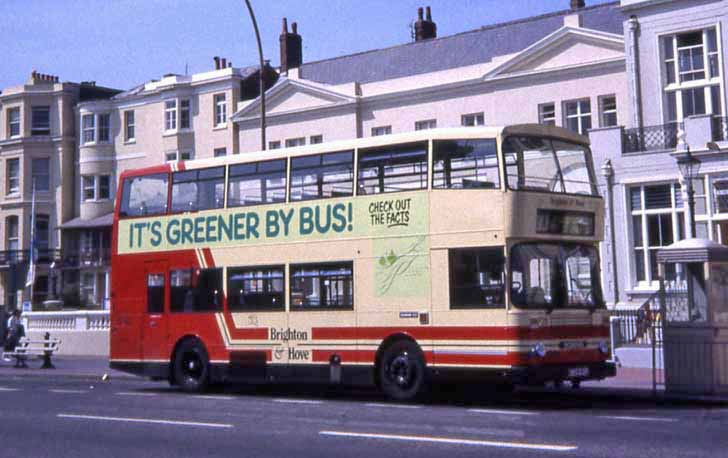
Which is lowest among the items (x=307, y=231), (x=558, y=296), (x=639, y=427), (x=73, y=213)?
(x=639, y=427)

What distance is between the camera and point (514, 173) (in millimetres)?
16594

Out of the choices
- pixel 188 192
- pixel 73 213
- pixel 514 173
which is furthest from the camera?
pixel 73 213

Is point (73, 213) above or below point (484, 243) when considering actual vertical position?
above

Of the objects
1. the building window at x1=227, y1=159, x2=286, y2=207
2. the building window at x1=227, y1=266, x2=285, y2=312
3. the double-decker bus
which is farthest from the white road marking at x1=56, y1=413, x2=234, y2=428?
the building window at x1=227, y1=159, x2=286, y2=207

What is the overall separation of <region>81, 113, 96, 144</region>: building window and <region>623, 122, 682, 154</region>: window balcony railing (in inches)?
1359

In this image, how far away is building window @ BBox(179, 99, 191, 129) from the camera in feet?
176

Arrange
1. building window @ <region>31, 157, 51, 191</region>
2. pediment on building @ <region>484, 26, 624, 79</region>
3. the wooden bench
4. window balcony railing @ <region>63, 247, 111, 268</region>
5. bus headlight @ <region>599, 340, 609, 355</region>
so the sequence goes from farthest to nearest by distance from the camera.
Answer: building window @ <region>31, 157, 51, 191</region>, window balcony railing @ <region>63, 247, 111, 268</region>, pediment on building @ <region>484, 26, 624, 79</region>, the wooden bench, bus headlight @ <region>599, 340, 609, 355</region>

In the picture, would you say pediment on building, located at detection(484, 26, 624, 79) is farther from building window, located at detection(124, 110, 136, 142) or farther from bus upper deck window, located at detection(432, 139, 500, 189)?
building window, located at detection(124, 110, 136, 142)

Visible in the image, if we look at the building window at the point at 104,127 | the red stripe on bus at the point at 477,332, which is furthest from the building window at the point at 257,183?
the building window at the point at 104,127

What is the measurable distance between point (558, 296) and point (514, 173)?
2.12 m

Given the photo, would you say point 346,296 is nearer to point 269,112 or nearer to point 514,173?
point 514,173

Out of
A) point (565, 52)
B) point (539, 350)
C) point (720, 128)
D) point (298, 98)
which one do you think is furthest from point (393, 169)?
point (298, 98)

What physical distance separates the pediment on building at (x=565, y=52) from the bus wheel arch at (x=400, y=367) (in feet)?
69.4

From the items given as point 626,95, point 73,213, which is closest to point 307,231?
point 626,95
